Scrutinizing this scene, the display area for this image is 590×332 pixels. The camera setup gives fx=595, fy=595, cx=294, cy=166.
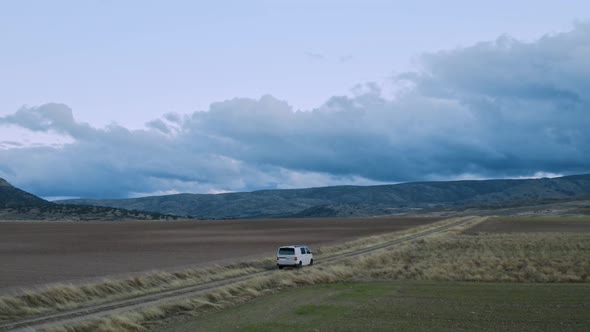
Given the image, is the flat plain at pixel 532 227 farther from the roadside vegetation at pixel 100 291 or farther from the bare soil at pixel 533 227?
the roadside vegetation at pixel 100 291

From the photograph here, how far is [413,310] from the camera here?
22797mm

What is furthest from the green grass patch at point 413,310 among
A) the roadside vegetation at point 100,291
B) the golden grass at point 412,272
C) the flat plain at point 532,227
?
the flat plain at point 532,227

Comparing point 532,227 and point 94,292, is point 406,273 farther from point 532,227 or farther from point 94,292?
point 532,227

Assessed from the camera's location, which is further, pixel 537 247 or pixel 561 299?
pixel 537 247

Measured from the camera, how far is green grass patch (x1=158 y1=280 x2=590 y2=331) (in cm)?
1973

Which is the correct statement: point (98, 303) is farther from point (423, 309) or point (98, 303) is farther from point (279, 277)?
point (423, 309)

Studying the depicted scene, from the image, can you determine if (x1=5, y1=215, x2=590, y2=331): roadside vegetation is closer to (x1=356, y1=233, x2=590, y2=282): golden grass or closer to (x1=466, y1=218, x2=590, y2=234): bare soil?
(x1=356, y1=233, x2=590, y2=282): golden grass

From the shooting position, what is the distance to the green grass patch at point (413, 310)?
19.7 metres

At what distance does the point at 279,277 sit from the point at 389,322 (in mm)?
13905

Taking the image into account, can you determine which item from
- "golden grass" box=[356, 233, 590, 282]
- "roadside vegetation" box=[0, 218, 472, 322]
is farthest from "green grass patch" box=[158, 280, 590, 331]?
"roadside vegetation" box=[0, 218, 472, 322]

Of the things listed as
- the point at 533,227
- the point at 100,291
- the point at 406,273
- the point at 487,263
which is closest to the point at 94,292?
the point at 100,291

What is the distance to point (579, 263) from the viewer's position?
128 feet

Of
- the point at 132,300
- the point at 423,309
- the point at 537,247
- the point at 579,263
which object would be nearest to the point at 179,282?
the point at 132,300

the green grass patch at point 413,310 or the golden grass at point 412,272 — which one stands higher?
the golden grass at point 412,272
